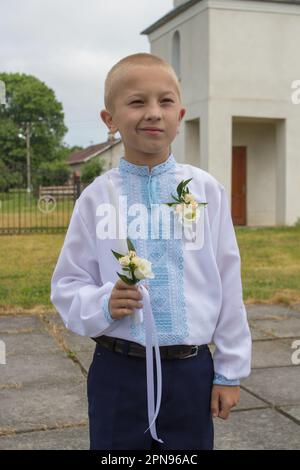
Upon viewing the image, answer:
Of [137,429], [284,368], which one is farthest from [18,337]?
[137,429]

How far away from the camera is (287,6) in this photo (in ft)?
59.2

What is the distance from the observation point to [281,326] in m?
6.96

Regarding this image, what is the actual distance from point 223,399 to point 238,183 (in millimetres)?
18281

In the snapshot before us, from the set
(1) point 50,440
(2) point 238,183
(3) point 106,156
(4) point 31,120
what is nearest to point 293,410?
(1) point 50,440

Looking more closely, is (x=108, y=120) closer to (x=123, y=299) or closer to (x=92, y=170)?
(x=123, y=299)

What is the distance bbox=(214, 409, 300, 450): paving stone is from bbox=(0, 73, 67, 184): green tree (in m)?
63.1

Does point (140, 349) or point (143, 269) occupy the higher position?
point (143, 269)

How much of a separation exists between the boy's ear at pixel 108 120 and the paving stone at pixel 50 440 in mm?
2043

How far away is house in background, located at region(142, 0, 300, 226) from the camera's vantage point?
17.5 metres

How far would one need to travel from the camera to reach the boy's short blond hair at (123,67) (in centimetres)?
221

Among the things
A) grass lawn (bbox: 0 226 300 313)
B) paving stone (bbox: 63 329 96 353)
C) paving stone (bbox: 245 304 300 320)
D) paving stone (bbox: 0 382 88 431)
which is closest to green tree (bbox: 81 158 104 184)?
grass lawn (bbox: 0 226 300 313)

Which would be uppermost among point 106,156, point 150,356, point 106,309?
point 106,156

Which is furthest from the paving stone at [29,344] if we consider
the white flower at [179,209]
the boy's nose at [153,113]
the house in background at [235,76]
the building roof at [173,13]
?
the building roof at [173,13]

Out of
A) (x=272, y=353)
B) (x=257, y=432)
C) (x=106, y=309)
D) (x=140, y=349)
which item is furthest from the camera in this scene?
(x=272, y=353)
